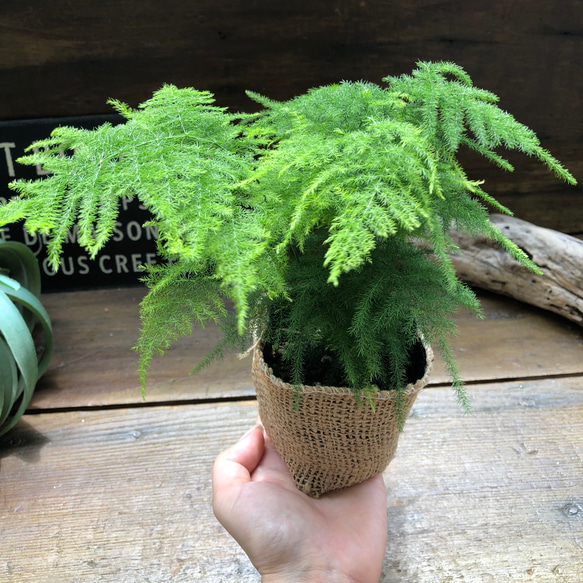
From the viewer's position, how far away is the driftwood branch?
1116mm

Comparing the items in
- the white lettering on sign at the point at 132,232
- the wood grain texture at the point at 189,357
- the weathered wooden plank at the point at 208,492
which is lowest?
the weathered wooden plank at the point at 208,492

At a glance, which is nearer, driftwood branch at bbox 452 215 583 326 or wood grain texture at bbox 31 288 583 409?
wood grain texture at bbox 31 288 583 409

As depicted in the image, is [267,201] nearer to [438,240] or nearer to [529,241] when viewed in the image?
[438,240]

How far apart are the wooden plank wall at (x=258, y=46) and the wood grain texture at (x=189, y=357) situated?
0.49 metres

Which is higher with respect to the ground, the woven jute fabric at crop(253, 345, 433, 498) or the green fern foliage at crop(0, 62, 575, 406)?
the green fern foliage at crop(0, 62, 575, 406)

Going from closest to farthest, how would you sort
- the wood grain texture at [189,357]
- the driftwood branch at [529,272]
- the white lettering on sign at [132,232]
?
the wood grain texture at [189,357], the driftwood branch at [529,272], the white lettering on sign at [132,232]

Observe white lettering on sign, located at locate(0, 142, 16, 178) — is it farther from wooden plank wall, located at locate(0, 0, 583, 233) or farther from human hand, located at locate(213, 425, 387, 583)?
human hand, located at locate(213, 425, 387, 583)

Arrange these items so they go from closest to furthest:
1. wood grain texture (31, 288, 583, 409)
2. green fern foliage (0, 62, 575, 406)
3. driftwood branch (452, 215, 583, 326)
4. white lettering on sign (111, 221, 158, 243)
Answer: green fern foliage (0, 62, 575, 406) < wood grain texture (31, 288, 583, 409) < driftwood branch (452, 215, 583, 326) < white lettering on sign (111, 221, 158, 243)

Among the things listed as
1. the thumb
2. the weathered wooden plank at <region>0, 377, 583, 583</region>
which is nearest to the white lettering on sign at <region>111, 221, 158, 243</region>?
the weathered wooden plank at <region>0, 377, 583, 583</region>

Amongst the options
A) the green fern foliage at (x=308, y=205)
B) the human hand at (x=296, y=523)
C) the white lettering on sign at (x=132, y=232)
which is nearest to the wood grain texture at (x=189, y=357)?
the white lettering on sign at (x=132, y=232)

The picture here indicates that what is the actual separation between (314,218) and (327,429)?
0.28m

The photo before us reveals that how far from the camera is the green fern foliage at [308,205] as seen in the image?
420 millimetres

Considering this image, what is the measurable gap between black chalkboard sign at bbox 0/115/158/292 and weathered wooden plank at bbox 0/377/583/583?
454 millimetres

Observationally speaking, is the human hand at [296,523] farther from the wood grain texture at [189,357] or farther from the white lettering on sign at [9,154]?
the white lettering on sign at [9,154]
